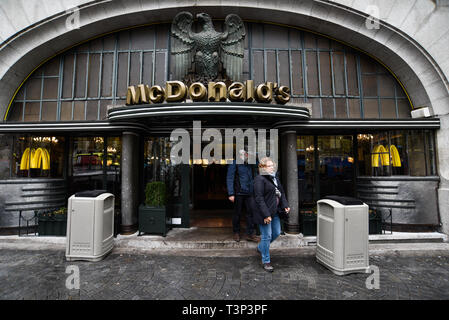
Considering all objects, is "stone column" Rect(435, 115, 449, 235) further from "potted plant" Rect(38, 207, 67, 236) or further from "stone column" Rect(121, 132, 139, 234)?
"potted plant" Rect(38, 207, 67, 236)

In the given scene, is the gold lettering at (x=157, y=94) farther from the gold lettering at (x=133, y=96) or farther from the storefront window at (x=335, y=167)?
the storefront window at (x=335, y=167)

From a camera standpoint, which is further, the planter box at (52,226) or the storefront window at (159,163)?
the storefront window at (159,163)

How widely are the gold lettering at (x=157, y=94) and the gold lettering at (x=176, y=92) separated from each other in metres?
0.19

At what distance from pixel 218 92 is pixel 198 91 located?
0.52 m

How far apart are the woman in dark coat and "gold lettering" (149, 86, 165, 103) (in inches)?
128

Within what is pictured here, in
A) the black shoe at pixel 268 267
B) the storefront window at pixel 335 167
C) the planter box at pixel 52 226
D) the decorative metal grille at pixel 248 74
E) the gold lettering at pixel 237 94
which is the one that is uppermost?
the decorative metal grille at pixel 248 74

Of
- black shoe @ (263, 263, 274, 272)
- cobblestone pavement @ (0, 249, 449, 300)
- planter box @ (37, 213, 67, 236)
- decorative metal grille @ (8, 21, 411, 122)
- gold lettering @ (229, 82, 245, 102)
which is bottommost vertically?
cobblestone pavement @ (0, 249, 449, 300)

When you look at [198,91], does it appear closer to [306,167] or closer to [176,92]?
[176,92]

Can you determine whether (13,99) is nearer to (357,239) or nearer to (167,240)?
(167,240)

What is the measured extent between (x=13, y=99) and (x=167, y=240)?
801 cm

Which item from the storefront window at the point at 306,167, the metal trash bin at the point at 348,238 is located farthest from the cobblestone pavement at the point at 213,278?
the storefront window at the point at 306,167

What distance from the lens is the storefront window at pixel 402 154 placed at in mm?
6805

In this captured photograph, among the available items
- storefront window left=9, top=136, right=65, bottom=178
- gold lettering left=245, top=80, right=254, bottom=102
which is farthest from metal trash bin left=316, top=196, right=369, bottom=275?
storefront window left=9, top=136, right=65, bottom=178

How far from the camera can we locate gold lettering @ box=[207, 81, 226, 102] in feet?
17.5
